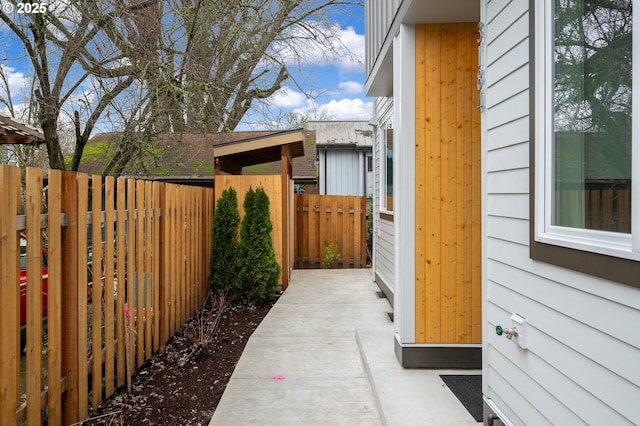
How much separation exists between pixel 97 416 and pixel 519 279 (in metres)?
2.74

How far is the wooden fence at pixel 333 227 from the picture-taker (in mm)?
10070

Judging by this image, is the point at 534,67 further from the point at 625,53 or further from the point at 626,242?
the point at 626,242

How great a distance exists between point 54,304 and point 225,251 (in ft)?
12.5

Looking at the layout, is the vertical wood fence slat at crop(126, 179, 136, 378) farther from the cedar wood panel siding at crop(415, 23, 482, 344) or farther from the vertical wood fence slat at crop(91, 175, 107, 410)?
the cedar wood panel siding at crop(415, 23, 482, 344)

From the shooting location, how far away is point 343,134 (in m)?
16.5

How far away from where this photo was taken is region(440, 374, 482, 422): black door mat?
9.21 ft

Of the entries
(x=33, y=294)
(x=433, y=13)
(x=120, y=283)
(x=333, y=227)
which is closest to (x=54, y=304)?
(x=33, y=294)

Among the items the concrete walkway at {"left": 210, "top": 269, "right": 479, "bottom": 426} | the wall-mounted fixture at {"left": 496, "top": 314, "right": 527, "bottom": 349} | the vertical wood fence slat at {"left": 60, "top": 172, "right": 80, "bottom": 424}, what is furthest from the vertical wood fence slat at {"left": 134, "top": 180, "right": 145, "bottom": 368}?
the wall-mounted fixture at {"left": 496, "top": 314, "right": 527, "bottom": 349}

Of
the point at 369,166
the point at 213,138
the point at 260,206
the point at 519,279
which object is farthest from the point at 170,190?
the point at 369,166

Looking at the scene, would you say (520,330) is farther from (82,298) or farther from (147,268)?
(147,268)

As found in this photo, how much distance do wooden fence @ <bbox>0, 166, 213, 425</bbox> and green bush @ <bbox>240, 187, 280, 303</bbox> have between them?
5.07ft

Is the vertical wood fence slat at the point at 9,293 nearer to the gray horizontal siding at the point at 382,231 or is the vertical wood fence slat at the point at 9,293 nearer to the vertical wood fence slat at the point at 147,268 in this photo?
the vertical wood fence slat at the point at 147,268

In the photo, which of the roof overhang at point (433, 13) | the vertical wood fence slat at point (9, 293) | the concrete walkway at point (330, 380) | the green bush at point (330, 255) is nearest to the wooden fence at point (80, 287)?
the vertical wood fence slat at point (9, 293)

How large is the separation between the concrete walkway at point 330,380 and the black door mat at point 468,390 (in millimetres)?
49
